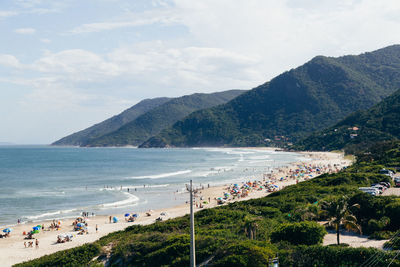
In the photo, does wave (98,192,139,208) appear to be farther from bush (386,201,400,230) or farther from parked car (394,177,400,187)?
bush (386,201,400,230)

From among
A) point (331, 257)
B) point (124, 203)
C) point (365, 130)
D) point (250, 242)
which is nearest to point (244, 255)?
point (250, 242)

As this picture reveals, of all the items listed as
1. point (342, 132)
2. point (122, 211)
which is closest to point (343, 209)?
point (122, 211)

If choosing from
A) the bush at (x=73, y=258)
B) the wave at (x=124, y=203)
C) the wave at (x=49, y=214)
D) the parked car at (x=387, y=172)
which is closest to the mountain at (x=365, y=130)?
the parked car at (x=387, y=172)

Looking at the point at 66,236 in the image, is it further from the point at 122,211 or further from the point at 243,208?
the point at 243,208

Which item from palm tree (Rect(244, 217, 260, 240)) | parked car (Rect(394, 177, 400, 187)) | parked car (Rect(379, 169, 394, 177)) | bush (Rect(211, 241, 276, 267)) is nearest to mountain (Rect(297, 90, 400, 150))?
parked car (Rect(379, 169, 394, 177))

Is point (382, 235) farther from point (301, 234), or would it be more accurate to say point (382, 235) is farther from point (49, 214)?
point (49, 214)

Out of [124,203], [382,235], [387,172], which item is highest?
[387,172]
